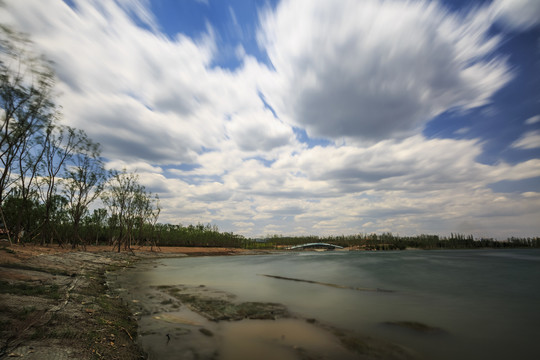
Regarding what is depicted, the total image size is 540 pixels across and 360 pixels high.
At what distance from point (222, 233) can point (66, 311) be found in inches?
3682

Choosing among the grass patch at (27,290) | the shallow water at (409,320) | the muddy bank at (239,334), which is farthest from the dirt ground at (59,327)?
the shallow water at (409,320)

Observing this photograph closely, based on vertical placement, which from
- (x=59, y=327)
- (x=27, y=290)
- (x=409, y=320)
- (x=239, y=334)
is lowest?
(x=409, y=320)

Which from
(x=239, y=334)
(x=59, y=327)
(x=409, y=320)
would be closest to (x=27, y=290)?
(x=59, y=327)

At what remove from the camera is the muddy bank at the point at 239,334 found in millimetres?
6418

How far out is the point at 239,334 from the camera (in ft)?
25.6

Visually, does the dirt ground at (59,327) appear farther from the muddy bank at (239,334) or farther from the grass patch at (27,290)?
the muddy bank at (239,334)

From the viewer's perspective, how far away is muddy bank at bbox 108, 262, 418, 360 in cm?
642

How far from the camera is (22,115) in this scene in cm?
1952

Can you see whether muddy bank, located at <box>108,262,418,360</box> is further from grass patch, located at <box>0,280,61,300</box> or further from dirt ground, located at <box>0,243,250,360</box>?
grass patch, located at <box>0,280,61,300</box>

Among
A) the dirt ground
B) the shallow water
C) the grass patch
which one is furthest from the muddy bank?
the grass patch

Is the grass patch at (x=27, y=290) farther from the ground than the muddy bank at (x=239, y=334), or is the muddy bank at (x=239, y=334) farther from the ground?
the grass patch at (x=27, y=290)

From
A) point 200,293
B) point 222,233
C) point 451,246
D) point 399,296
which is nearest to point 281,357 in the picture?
point 200,293

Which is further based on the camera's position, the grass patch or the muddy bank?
the grass patch

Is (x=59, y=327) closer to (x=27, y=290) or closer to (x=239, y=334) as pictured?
(x=27, y=290)
